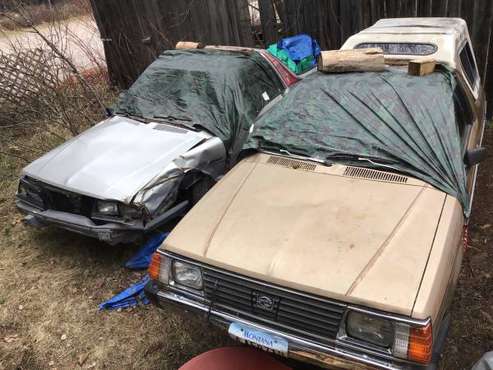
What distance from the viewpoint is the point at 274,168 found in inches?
131

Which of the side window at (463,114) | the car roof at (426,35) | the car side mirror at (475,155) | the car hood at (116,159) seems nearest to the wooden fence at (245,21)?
the car roof at (426,35)

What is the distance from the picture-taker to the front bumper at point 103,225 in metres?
3.91

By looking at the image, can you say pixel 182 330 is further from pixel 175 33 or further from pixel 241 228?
pixel 175 33

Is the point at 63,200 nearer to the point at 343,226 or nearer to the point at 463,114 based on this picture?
the point at 343,226

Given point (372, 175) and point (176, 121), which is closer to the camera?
point (372, 175)

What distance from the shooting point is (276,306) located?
8.16 ft

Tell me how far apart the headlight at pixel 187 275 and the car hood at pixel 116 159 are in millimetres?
1175

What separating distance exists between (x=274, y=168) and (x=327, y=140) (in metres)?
0.46

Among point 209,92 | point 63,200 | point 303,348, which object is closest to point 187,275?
point 303,348

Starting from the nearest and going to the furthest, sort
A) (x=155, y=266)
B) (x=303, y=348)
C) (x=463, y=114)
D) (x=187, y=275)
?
(x=303, y=348) < (x=187, y=275) < (x=155, y=266) < (x=463, y=114)

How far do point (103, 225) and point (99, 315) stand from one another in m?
0.77

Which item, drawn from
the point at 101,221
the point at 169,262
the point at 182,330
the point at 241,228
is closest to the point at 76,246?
the point at 101,221

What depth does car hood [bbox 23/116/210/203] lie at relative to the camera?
3959mm

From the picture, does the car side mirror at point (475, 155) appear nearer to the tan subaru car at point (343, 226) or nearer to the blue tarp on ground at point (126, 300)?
the tan subaru car at point (343, 226)
